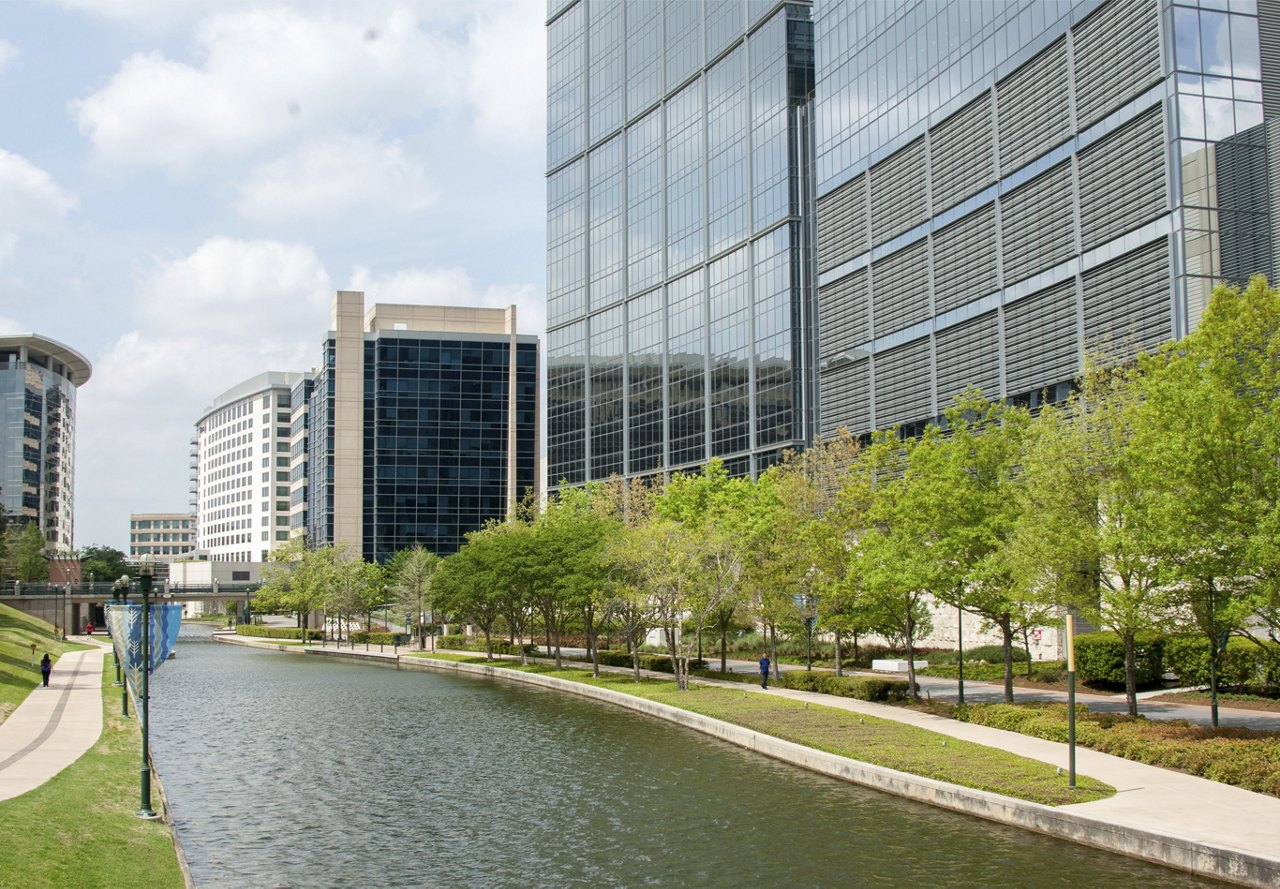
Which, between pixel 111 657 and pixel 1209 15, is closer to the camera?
pixel 1209 15

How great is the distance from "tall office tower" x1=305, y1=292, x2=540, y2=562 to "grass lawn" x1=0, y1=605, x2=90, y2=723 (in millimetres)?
54880

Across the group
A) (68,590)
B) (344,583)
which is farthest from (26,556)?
(344,583)

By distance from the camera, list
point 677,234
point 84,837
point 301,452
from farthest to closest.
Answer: point 301,452 → point 677,234 → point 84,837

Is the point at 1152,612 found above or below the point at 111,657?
above

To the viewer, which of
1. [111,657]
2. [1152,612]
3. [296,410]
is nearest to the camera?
[1152,612]

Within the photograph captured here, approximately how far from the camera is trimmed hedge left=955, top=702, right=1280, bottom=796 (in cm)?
2495

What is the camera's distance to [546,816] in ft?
89.1

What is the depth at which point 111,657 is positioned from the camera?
254ft

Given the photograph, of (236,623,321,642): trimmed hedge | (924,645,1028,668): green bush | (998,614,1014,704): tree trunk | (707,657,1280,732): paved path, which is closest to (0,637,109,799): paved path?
(998,614,1014,704): tree trunk

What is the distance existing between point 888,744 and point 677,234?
85.0 meters

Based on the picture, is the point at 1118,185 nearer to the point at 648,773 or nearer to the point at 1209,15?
the point at 1209,15

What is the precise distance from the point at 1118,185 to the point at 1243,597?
112ft

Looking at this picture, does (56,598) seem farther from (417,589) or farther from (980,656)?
(980,656)

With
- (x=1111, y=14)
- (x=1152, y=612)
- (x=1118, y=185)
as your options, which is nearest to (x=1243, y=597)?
(x=1152, y=612)
